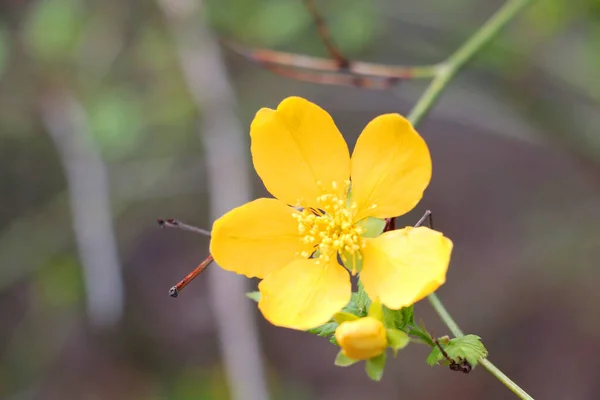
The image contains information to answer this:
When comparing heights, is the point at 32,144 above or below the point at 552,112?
below

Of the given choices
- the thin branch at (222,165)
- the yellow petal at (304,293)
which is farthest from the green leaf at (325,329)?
the thin branch at (222,165)

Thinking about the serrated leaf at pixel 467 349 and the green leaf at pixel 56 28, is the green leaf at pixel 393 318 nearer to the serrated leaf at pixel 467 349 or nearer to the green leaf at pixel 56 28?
the serrated leaf at pixel 467 349

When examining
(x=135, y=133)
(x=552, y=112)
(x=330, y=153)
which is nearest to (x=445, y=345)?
(x=330, y=153)

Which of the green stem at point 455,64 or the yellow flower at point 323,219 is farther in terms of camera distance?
the green stem at point 455,64

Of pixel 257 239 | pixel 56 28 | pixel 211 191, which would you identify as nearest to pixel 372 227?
pixel 257 239

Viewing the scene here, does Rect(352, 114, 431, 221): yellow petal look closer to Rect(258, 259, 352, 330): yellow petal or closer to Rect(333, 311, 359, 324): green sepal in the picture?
Rect(258, 259, 352, 330): yellow petal

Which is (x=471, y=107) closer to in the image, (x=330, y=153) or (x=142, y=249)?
(x=142, y=249)

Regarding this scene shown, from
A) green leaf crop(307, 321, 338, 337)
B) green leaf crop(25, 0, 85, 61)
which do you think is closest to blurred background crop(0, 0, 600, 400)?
green leaf crop(25, 0, 85, 61)
